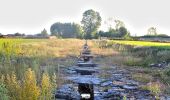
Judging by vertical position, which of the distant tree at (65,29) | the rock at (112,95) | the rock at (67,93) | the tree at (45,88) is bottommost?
the distant tree at (65,29)

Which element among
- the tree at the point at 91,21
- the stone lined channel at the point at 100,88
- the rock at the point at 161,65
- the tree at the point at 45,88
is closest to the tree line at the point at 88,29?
the tree at the point at 91,21

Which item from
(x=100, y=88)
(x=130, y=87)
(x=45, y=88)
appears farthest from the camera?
(x=130, y=87)

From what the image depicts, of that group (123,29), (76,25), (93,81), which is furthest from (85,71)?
(76,25)

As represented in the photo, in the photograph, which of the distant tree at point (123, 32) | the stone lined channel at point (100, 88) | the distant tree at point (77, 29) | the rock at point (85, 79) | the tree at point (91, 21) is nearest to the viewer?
the stone lined channel at point (100, 88)

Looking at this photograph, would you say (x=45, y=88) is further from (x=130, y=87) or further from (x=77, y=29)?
(x=77, y=29)

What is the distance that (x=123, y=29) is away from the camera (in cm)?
9462

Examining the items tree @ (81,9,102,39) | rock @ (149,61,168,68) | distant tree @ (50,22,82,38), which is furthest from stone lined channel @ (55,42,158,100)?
distant tree @ (50,22,82,38)

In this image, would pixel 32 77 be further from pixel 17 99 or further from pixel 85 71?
Result: pixel 85 71

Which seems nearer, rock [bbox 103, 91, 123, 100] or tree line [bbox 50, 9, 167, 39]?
rock [bbox 103, 91, 123, 100]

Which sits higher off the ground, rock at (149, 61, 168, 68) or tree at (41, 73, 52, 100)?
tree at (41, 73, 52, 100)

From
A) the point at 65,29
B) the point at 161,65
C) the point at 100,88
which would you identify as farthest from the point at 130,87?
the point at 65,29

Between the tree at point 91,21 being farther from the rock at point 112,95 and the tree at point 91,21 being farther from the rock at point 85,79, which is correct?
the rock at point 112,95

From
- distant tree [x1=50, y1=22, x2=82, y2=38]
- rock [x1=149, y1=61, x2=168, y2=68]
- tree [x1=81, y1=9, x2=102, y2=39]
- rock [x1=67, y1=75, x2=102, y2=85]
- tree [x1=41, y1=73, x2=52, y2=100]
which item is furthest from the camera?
distant tree [x1=50, y1=22, x2=82, y2=38]

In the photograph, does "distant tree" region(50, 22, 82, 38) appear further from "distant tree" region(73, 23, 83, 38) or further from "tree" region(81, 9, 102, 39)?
"tree" region(81, 9, 102, 39)
